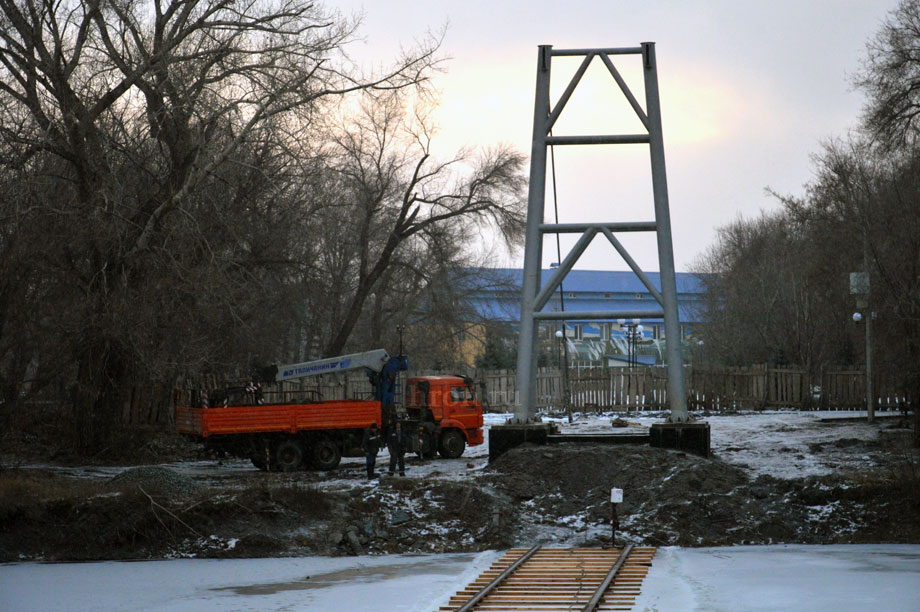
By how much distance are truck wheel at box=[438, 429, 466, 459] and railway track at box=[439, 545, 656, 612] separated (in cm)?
1192

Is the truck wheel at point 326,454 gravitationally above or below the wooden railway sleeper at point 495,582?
above

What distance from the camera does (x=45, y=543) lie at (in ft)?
58.0

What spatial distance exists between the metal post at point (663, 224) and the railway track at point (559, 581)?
6.30 meters

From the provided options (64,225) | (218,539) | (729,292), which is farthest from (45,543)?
(729,292)

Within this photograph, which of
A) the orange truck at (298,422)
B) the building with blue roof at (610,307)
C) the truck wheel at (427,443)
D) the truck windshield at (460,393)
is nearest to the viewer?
the orange truck at (298,422)

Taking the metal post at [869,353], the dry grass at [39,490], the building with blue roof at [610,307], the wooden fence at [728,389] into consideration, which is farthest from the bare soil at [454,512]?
the building with blue roof at [610,307]

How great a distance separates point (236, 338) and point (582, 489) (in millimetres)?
11808

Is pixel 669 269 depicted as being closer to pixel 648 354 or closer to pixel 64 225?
pixel 64 225

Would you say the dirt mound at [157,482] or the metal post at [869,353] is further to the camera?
the metal post at [869,353]

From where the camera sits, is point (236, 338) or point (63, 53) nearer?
point (63, 53)

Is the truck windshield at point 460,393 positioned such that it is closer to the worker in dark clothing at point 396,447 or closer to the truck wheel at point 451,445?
the truck wheel at point 451,445

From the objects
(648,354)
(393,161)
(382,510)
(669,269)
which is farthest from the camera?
(648,354)

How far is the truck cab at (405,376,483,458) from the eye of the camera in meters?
28.6

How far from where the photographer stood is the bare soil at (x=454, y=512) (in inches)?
696
